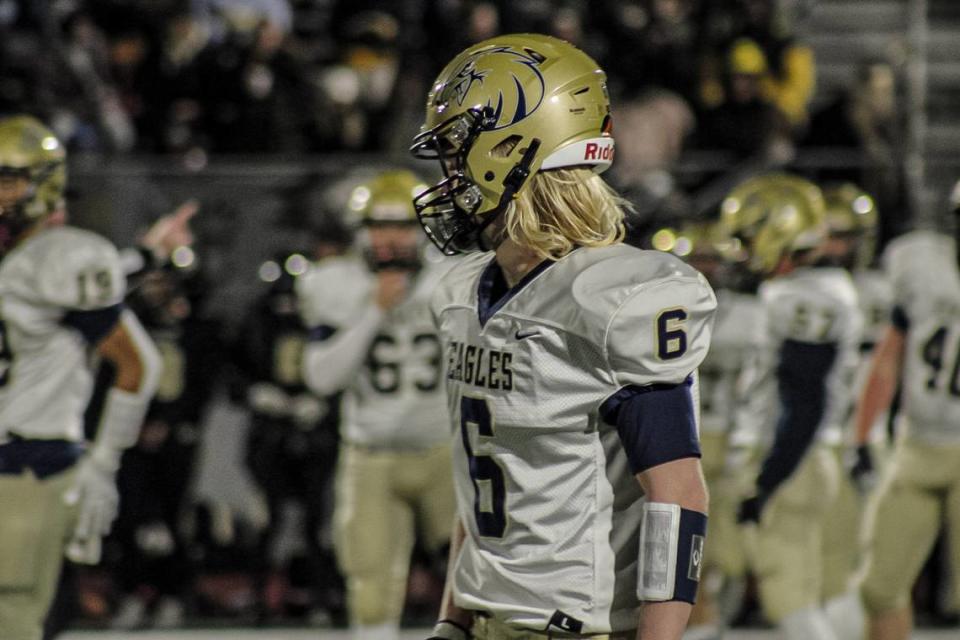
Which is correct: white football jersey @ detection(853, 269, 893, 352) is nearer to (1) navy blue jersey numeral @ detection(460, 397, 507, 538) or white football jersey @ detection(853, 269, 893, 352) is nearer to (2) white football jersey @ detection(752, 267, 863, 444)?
(2) white football jersey @ detection(752, 267, 863, 444)

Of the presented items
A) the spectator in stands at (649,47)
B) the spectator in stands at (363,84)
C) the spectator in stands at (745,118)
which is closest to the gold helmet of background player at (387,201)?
the spectator in stands at (363,84)

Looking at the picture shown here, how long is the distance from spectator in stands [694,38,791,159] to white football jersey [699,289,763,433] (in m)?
2.51

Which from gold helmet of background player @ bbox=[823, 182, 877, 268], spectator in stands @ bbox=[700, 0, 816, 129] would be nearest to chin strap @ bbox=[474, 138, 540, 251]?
gold helmet of background player @ bbox=[823, 182, 877, 268]

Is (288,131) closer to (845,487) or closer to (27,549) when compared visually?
(845,487)

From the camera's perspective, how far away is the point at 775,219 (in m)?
5.86

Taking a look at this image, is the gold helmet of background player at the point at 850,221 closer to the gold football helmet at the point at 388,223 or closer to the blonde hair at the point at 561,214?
the gold football helmet at the point at 388,223

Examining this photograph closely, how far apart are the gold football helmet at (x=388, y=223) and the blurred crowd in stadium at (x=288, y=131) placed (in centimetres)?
124

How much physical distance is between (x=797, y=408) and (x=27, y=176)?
263 cm

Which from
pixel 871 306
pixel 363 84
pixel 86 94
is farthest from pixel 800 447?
pixel 86 94

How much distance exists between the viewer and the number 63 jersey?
2309mm

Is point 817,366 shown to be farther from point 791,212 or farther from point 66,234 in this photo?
point 66,234

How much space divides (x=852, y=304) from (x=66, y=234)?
2711 mm

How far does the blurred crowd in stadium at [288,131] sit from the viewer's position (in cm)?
713

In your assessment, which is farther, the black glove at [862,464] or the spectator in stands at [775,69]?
the spectator in stands at [775,69]
